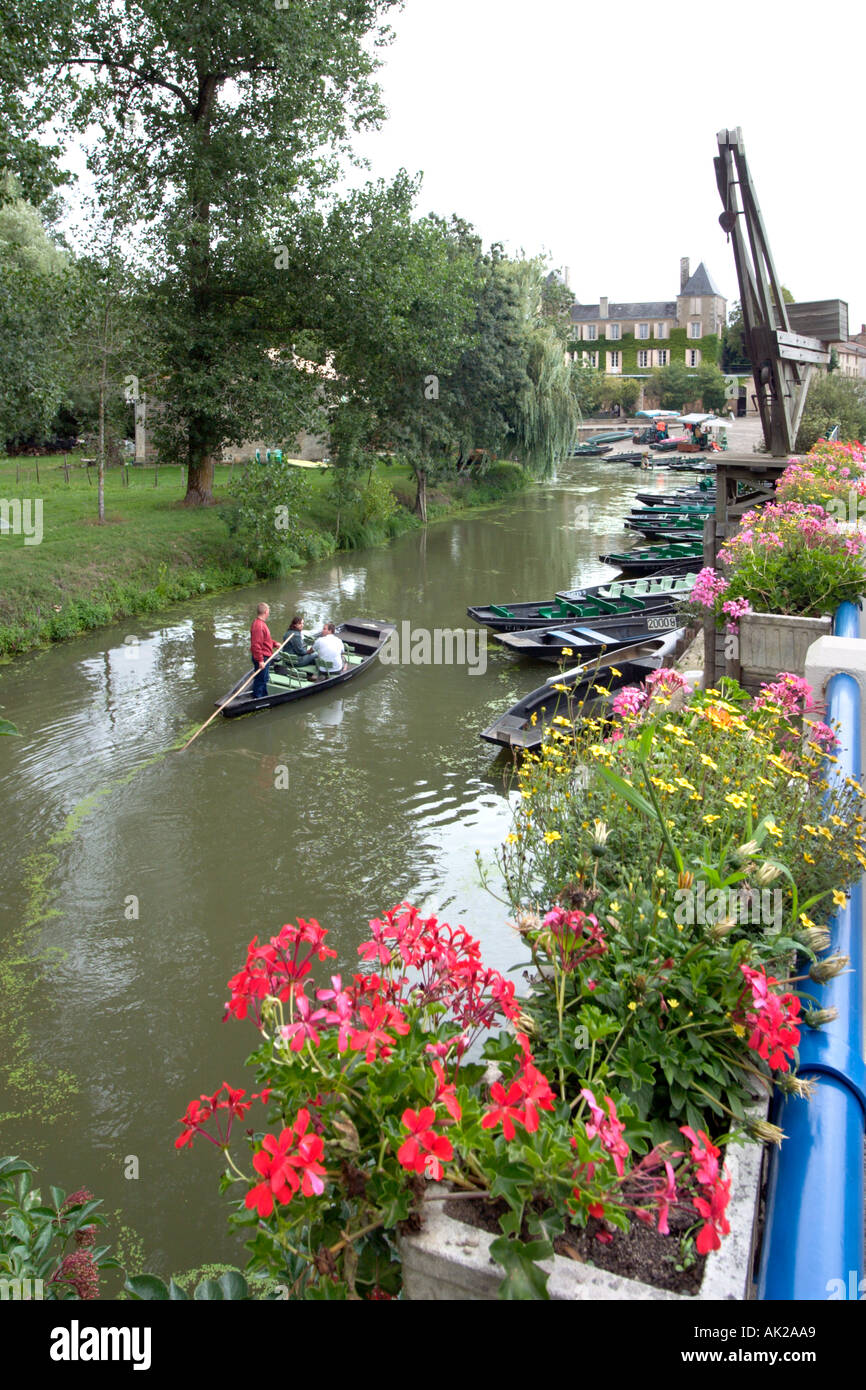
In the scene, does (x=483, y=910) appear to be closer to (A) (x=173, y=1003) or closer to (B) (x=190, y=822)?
(A) (x=173, y=1003)

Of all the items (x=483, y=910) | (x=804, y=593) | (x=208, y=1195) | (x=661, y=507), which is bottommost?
(x=208, y=1195)

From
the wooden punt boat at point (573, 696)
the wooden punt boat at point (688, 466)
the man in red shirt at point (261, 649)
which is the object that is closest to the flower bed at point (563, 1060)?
the wooden punt boat at point (573, 696)

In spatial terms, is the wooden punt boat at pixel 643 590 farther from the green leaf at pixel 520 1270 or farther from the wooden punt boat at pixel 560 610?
the green leaf at pixel 520 1270

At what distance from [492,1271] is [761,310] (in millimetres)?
10780

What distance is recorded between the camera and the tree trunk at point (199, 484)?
25219 mm

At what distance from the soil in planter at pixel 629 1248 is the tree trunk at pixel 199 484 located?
80.8 feet

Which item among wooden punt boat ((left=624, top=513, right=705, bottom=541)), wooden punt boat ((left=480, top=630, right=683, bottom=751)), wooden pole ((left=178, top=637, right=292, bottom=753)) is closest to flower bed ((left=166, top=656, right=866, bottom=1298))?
wooden punt boat ((left=480, top=630, right=683, bottom=751))

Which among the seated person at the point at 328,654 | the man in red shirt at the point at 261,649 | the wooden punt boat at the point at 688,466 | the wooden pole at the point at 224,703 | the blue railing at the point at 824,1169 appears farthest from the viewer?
the wooden punt boat at the point at 688,466

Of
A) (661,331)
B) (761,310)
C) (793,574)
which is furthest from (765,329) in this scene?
(661,331)

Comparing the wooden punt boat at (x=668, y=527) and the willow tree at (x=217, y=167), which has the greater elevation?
the willow tree at (x=217, y=167)

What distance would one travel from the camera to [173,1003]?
7.38m

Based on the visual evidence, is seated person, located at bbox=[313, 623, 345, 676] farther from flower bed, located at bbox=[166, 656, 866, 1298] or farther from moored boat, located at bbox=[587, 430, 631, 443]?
moored boat, located at bbox=[587, 430, 631, 443]

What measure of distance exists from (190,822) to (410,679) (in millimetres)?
5796
